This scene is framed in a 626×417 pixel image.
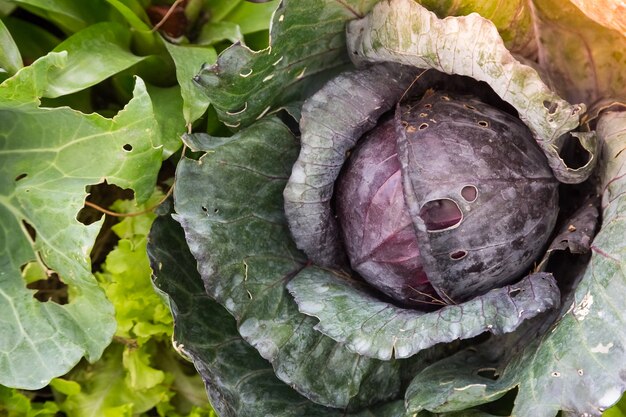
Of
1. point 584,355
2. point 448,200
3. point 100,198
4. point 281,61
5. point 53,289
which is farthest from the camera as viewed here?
point 100,198

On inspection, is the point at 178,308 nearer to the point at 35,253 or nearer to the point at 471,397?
the point at 35,253

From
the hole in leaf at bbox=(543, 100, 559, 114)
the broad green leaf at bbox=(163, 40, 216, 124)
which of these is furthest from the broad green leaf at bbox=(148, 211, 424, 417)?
the hole in leaf at bbox=(543, 100, 559, 114)

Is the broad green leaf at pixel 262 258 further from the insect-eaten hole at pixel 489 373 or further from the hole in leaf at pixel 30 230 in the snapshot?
the hole in leaf at pixel 30 230

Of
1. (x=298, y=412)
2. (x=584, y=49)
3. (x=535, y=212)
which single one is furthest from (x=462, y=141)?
(x=298, y=412)

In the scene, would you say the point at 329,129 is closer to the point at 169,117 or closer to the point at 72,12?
the point at 169,117

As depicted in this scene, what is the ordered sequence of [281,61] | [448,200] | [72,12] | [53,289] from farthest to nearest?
[53,289]
[72,12]
[281,61]
[448,200]

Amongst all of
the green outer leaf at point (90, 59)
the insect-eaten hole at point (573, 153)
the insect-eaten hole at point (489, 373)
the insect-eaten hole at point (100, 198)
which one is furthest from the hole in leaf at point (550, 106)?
the insect-eaten hole at point (100, 198)

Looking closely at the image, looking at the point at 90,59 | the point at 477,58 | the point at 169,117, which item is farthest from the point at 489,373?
the point at 90,59
